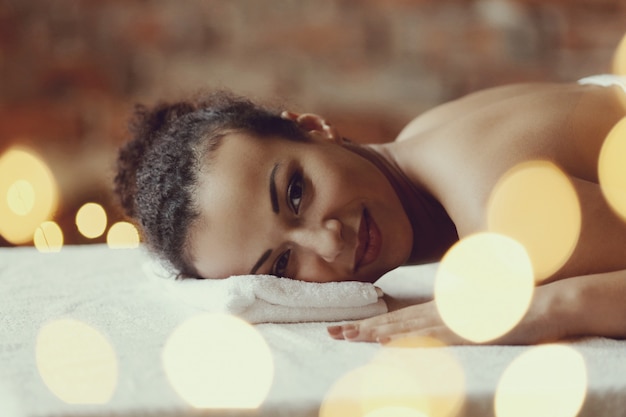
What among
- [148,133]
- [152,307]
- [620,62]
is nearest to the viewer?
[152,307]

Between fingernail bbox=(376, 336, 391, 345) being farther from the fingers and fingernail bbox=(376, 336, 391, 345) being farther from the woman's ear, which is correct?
the woman's ear

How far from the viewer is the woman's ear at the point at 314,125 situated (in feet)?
3.99

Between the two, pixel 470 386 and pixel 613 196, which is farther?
pixel 613 196

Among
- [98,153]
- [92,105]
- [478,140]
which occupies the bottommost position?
[98,153]

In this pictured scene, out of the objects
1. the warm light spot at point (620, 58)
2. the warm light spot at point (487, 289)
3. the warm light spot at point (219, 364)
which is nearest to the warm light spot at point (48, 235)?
the warm light spot at point (219, 364)

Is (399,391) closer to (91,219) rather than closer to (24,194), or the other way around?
(91,219)

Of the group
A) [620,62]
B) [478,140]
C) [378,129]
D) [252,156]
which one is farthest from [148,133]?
[620,62]

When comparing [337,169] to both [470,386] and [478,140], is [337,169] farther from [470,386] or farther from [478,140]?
[470,386]

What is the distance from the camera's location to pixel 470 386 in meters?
0.67

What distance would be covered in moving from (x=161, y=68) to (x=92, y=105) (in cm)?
23

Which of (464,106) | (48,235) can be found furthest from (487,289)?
(48,235)

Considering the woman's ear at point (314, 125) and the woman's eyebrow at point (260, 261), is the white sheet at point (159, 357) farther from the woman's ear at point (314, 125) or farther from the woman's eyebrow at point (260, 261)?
the woman's ear at point (314, 125)

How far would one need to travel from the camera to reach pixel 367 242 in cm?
→ 105

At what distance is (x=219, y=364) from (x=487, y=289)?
13.6 inches
